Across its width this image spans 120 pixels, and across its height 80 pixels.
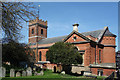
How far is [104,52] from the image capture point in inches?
1064

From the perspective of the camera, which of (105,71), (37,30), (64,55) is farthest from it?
(37,30)

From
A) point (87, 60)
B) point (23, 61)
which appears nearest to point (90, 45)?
point (87, 60)

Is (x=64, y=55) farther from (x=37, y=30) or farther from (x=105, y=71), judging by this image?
(x=37, y=30)

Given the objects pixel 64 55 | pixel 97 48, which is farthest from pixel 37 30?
pixel 64 55

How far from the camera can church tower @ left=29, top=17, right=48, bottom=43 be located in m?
43.0

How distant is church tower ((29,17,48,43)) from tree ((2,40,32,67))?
15.9 metres

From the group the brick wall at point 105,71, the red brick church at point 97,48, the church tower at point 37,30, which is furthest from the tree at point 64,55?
the church tower at point 37,30

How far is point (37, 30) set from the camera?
43219 millimetres

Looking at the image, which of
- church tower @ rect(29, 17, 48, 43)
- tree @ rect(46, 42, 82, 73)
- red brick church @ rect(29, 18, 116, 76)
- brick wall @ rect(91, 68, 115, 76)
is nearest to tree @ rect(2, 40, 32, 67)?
red brick church @ rect(29, 18, 116, 76)

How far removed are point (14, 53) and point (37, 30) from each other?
21254 millimetres

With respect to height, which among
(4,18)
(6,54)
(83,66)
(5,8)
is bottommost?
(83,66)

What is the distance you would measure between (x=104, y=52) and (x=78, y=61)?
866cm

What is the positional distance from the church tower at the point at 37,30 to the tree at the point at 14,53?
15.9 meters

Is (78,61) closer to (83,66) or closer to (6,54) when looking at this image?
(83,66)
